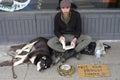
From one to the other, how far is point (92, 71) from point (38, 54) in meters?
1.08

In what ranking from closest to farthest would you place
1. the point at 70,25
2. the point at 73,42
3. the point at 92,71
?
the point at 92,71
the point at 73,42
the point at 70,25

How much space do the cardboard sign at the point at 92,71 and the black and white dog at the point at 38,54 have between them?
635 millimetres

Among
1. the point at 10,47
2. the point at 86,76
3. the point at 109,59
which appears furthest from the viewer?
the point at 10,47

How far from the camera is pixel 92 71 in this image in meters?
4.91

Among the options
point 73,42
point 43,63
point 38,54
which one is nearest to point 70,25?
point 73,42

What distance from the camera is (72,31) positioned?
18.1 feet

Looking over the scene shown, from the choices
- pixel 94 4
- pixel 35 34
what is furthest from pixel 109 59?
pixel 35 34

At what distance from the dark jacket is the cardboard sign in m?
0.73

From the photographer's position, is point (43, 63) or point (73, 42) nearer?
point (43, 63)

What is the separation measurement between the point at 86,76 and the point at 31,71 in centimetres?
106

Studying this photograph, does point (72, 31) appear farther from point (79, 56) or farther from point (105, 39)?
point (105, 39)

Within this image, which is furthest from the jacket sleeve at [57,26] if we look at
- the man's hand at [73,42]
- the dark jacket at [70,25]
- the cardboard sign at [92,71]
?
the cardboard sign at [92,71]

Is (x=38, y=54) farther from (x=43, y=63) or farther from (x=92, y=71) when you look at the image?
(x=92, y=71)

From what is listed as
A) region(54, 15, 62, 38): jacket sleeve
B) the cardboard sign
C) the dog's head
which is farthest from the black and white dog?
the cardboard sign
